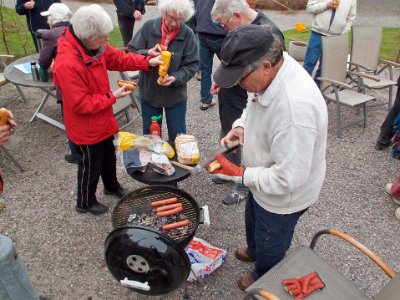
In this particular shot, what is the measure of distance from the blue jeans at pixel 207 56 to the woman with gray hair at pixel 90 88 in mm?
1972

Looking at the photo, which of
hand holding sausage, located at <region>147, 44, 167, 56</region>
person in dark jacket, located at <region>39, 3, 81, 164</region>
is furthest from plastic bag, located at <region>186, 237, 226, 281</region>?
person in dark jacket, located at <region>39, 3, 81, 164</region>

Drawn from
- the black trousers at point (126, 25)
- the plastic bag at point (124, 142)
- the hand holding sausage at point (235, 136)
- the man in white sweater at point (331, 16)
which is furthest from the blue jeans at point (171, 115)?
the black trousers at point (126, 25)

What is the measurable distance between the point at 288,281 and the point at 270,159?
0.80 meters

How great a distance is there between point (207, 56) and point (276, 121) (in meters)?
3.68

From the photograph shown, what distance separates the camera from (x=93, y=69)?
2.65m

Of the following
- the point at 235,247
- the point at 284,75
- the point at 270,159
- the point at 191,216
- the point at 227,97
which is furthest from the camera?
the point at 227,97

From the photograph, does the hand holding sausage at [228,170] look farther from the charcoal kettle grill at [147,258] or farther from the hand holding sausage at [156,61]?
the hand holding sausage at [156,61]

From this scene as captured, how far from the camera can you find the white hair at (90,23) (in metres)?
2.40

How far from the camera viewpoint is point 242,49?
1627 millimetres

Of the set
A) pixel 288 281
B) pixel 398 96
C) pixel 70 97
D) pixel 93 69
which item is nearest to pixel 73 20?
pixel 93 69

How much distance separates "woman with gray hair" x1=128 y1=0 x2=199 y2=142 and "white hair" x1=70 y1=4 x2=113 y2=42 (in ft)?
2.22

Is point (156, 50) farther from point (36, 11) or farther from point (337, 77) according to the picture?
point (36, 11)

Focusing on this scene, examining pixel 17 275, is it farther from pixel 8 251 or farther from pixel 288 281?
pixel 288 281

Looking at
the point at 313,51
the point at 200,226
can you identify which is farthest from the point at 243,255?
the point at 313,51
